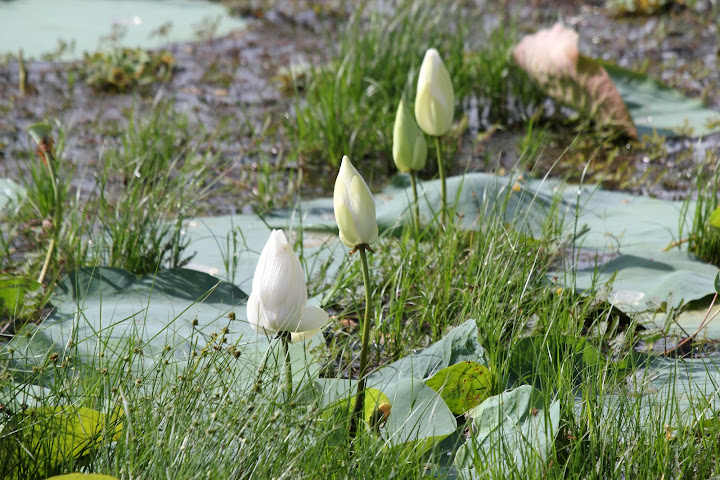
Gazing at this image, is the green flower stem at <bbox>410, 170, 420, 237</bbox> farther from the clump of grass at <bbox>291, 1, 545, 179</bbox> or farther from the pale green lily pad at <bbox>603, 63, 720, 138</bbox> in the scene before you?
the pale green lily pad at <bbox>603, 63, 720, 138</bbox>

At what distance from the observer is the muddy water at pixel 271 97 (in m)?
3.19

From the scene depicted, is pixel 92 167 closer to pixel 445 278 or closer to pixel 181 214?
pixel 181 214

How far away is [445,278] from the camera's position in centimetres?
190

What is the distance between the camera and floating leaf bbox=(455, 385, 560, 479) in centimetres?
120

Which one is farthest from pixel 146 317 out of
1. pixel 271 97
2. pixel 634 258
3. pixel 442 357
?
pixel 271 97

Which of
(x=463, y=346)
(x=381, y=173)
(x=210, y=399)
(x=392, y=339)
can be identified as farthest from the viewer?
(x=381, y=173)

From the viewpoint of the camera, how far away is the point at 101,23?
5555mm

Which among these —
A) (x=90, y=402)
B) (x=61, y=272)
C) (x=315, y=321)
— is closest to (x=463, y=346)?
(x=315, y=321)

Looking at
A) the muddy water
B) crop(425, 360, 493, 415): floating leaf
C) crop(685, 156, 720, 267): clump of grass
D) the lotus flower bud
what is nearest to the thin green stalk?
the muddy water

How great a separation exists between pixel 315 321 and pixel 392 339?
1.91 feet

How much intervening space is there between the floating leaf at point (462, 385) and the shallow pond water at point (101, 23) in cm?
409

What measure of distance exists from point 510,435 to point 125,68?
3.86 metres

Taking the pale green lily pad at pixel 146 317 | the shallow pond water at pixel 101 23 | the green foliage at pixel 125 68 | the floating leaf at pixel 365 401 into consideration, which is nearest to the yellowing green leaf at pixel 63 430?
the pale green lily pad at pixel 146 317

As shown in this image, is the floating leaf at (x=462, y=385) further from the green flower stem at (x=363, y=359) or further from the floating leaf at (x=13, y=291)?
the floating leaf at (x=13, y=291)
